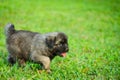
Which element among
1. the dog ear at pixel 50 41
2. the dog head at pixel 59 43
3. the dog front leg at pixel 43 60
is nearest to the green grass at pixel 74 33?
the dog front leg at pixel 43 60

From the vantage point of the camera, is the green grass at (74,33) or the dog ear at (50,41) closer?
the dog ear at (50,41)

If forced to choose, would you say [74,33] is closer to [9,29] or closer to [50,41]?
[9,29]

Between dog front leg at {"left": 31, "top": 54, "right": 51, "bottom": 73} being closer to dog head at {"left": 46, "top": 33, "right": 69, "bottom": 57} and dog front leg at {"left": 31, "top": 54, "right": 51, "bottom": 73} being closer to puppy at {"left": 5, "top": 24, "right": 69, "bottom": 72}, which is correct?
puppy at {"left": 5, "top": 24, "right": 69, "bottom": 72}

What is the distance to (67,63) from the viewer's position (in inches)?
339

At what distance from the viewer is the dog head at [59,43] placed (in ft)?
23.4

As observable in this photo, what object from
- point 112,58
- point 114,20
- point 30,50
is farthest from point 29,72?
point 114,20

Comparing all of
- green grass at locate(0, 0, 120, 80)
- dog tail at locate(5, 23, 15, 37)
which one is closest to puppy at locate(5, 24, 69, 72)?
dog tail at locate(5, 23, 15, 37)

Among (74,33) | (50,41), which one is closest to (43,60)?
(50,41)

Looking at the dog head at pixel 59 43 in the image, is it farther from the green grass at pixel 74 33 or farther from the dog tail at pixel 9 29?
the dog tail at pixel 9 29

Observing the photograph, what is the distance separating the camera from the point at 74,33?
46.8 feet

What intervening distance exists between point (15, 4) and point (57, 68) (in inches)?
517

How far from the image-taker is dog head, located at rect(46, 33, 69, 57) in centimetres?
713

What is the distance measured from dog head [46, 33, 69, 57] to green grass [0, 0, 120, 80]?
58cm

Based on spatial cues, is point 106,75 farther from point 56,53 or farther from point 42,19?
point 42,19
